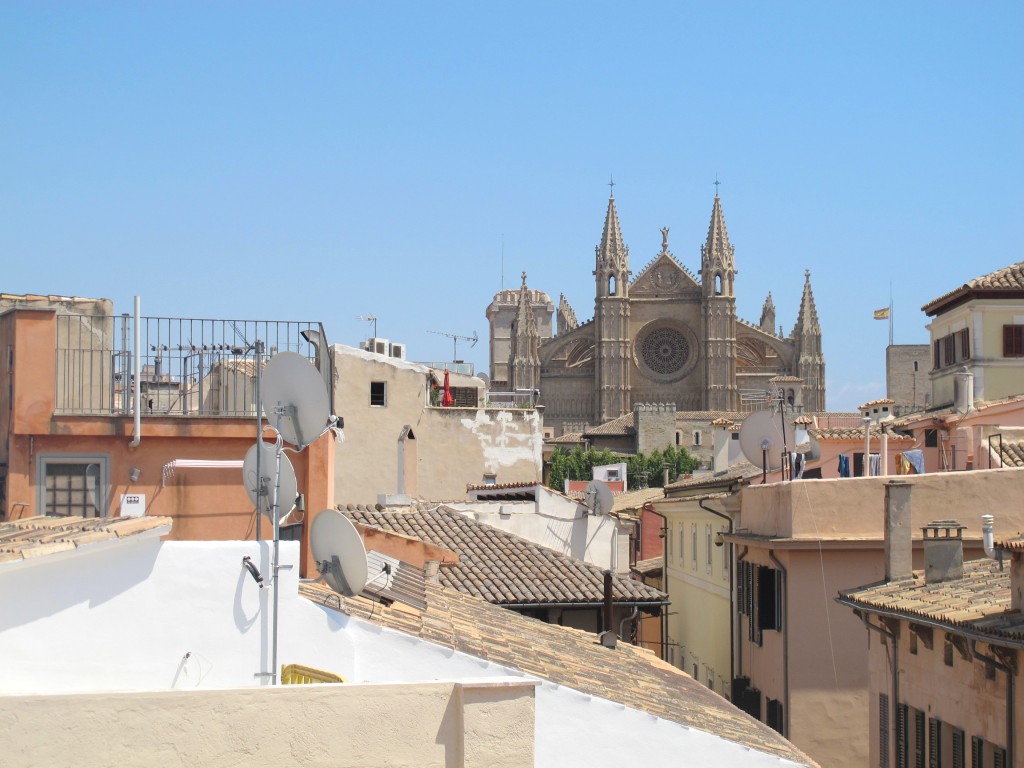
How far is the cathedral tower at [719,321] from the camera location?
106 m

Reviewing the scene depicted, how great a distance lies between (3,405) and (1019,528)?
10389mm

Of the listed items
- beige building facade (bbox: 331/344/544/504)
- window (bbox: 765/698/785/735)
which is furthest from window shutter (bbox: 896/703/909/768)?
beige building facade (bbox: 331/344/544/504)

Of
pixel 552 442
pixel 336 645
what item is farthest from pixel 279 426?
pixel 552 442

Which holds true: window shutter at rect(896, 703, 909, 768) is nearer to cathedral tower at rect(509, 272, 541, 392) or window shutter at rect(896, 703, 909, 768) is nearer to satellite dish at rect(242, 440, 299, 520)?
satellite dish at rect(242, 440, 299, 520)

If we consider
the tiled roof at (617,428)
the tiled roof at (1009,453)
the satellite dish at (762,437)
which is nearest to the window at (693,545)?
the satellite dish at (762,437)

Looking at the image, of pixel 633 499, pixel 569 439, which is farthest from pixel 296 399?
pixel 569 439

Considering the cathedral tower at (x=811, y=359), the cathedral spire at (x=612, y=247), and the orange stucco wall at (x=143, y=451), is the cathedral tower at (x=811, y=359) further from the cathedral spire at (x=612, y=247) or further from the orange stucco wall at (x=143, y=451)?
the orange stucco wall at (x=143, y=451)

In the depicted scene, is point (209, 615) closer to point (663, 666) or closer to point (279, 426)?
point (279, 426)

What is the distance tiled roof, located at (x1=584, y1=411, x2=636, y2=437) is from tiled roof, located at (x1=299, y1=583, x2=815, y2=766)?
82074 millimetres

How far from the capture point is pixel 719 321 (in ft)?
352

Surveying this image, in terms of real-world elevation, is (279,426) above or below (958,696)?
above

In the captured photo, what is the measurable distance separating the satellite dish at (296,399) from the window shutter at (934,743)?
6149 millimetres

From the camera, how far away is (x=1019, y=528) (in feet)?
53.7

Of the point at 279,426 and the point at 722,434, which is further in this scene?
the point at 722,434
